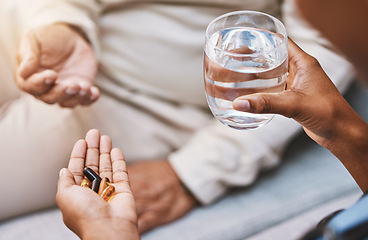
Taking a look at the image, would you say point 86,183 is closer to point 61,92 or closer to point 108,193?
point 108,193

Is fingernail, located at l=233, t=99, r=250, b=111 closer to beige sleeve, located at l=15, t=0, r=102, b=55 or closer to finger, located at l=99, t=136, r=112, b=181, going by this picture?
finger, located at l=99, t=136, r=112, b=181

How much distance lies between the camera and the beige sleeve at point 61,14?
2.65 feet

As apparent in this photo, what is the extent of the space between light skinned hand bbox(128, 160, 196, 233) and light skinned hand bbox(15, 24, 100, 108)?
197mm

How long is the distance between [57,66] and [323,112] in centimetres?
46

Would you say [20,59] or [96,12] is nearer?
[20,59]

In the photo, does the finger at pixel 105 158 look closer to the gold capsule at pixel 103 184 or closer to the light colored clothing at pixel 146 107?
the gold capsule at pixel 103 184

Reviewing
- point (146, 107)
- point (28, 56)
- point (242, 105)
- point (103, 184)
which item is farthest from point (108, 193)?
point (146, 107)

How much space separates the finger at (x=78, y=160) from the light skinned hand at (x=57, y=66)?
132 millimetres

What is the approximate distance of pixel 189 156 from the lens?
897 mm

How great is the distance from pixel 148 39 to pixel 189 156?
250mm

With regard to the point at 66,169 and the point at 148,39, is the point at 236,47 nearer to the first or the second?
the point at 66,169

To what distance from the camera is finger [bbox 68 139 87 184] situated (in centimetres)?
57

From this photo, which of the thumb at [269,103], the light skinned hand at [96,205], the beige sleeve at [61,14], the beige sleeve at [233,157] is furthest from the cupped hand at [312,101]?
the beige sleeve at [61,14]

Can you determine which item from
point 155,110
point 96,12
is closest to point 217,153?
point 155,110
